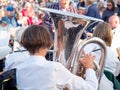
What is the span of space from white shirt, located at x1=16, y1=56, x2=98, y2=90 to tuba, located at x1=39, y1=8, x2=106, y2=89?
369 mm

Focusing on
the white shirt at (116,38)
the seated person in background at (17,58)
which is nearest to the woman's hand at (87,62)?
the seated person in background at (17,58)

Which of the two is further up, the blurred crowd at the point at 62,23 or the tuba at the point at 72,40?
the tuba at the point at 72,40

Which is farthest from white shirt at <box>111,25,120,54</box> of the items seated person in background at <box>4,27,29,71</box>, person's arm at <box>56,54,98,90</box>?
person's arm at <box>56,54,98,90</box>

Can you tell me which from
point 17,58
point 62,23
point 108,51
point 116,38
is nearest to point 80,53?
point 62,23

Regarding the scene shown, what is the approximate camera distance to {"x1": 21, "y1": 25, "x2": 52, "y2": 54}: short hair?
88.7 inches

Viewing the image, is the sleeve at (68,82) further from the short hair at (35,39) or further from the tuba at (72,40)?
the tuba at (72,40)

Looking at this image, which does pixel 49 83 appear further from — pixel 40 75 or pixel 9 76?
pixel 9 76

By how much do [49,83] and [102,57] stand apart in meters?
0.71

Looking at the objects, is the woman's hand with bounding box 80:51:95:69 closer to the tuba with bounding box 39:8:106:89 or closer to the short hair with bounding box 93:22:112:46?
the tuba with bounding box 39:8:106:89

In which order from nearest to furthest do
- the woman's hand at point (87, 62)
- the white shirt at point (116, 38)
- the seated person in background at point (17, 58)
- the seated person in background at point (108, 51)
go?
the woman's hand at point (87, 62)
the seated person in background at point (17, 58)
the seated person in background at point (108, 51)
the white shirt at point (116, 38)

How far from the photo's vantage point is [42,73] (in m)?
2.18

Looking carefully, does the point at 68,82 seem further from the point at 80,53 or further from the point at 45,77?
the point at 80,53

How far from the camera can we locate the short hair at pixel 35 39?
7.39 feet

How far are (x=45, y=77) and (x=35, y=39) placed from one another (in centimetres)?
26
